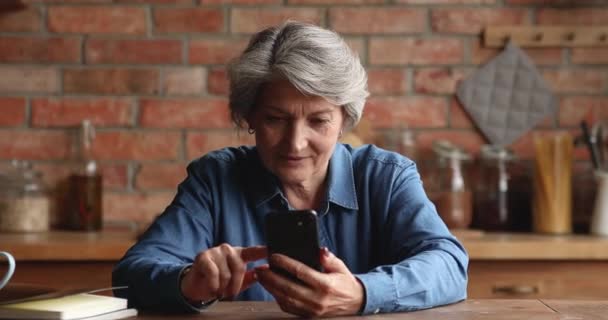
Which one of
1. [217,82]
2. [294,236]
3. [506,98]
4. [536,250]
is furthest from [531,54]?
[294,236]

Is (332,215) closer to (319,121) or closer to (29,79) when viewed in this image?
(319,121)

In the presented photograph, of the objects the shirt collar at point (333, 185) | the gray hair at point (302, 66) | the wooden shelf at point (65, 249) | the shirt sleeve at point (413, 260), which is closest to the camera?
the shirt sleeve at point (413, 260)

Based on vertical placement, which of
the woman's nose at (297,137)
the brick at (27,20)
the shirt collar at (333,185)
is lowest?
the shirt collar at (333,185)

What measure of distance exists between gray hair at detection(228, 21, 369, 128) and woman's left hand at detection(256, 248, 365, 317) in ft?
1.28

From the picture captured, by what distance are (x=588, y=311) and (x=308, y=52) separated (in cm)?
65

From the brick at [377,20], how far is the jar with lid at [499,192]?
446mm

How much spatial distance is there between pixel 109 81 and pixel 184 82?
232 millimetres

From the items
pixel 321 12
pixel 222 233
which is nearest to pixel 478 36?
pixel 321 12

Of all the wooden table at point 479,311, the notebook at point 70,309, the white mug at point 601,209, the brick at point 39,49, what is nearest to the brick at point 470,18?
the white mug at point 601,209

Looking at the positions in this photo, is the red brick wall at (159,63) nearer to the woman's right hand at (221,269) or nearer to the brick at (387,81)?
the brick at (387,81)

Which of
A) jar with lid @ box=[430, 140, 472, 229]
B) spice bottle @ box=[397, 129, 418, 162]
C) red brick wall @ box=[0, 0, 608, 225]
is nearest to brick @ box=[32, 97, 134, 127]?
red brick wall @ box=[0, 0, 608, 225]

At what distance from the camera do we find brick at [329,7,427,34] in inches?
111

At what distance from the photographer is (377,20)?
2.83m

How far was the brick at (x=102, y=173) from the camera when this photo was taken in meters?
2.83
